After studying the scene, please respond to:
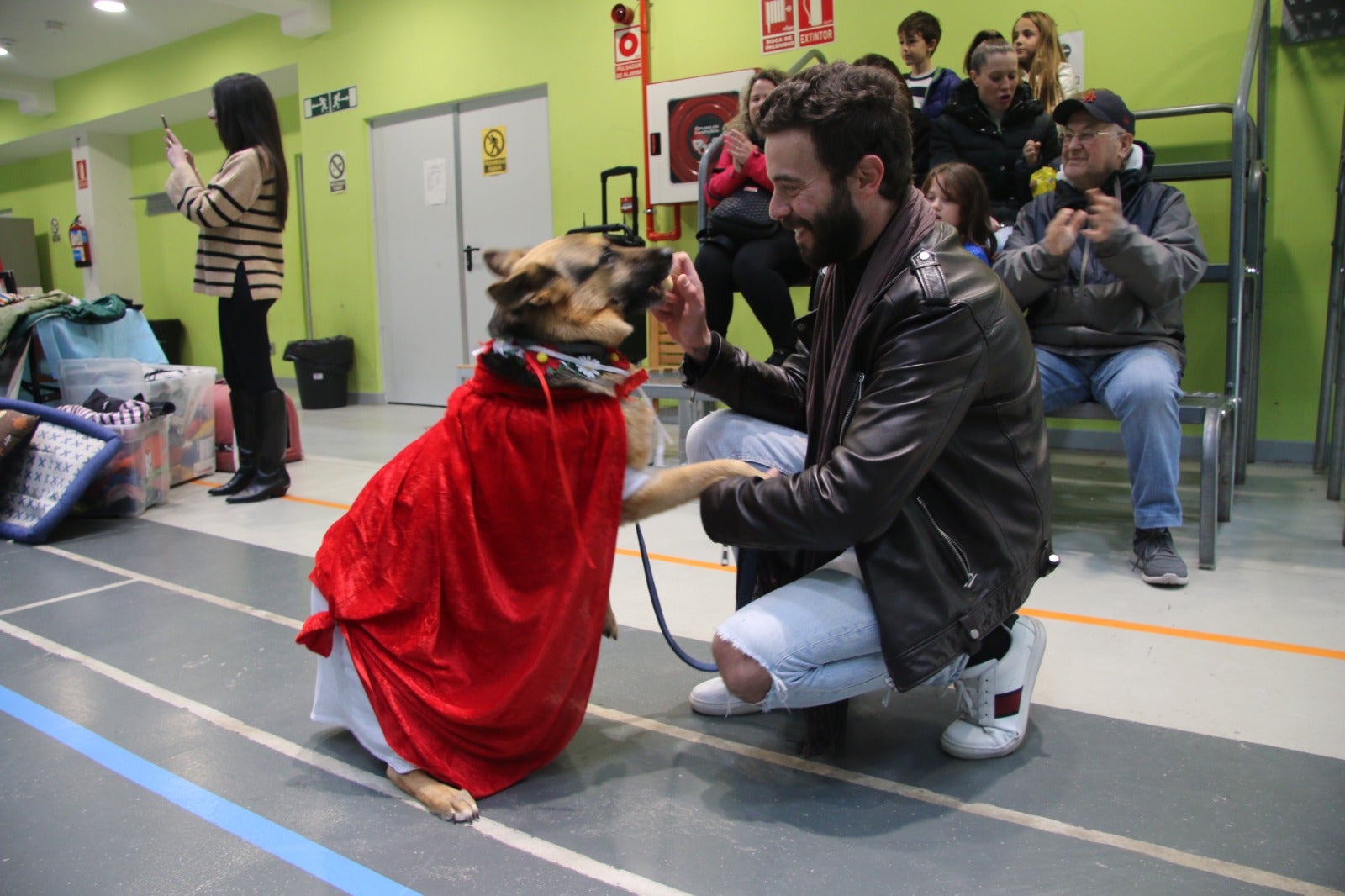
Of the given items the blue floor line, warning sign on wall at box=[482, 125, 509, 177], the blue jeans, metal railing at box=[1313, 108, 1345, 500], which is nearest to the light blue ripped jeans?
the blue floor line

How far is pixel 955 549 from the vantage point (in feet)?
4.49

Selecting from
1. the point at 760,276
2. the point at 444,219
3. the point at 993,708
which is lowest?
the point at 993,708

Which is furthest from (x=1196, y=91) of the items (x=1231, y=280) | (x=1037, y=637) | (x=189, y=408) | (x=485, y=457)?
(x=189, y=408)

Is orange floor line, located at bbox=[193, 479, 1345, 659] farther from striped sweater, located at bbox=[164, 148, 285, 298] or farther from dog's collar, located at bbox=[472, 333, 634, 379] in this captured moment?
striped sweater, located at bbox=[164, 148, 285, 298]

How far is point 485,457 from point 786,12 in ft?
15.4

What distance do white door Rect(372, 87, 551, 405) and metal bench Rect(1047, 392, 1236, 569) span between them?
446 centimetres

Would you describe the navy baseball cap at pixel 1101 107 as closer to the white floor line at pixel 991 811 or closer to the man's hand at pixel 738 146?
the man's hand at pixel 738 146

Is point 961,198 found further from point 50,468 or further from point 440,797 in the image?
point 50,468

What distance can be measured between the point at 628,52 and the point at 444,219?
7.00 feet

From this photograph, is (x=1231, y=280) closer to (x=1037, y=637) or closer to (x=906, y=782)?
(x=1037, y=637)

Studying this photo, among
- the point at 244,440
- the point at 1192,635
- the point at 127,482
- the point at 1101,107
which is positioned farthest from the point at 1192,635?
the point at 127,482

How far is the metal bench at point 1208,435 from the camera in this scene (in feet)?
8.43

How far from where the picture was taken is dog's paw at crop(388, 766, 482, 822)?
1396 millimetres

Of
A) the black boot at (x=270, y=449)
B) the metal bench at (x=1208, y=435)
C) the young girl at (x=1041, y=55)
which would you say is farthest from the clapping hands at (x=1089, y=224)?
the black boot at (x=270, y=449)
